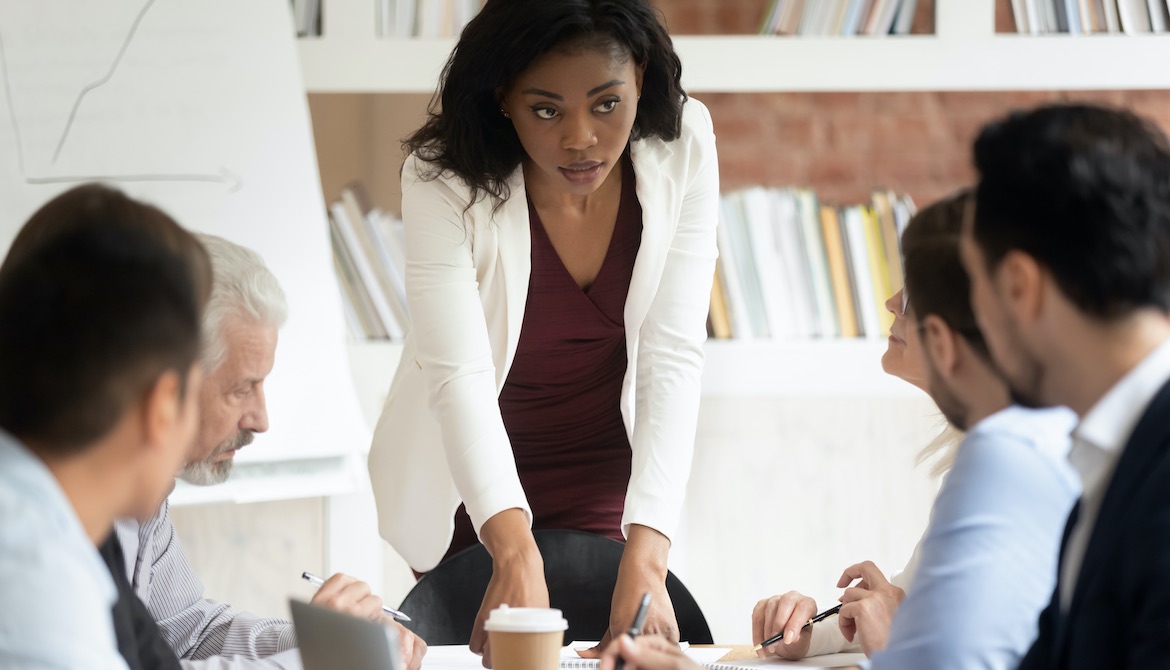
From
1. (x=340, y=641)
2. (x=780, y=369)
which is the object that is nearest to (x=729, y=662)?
(x=340, y=641)

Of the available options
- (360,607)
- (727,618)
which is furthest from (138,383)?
(727,618)

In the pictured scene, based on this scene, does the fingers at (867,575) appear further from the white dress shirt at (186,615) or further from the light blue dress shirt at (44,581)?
the light blue dress shirt at (44,581)

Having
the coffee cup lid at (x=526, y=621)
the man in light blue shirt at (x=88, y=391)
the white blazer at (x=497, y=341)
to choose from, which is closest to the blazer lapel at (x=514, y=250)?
the white blazer at (x=497, y=341)

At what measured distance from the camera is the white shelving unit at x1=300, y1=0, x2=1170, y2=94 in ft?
8.77

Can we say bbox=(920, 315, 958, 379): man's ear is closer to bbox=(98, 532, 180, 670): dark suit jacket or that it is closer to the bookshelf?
bbox=(98, 532, 180, 670): dark suit jacket

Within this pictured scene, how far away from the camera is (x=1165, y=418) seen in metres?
0.88

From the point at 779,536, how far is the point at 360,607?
1.74 m

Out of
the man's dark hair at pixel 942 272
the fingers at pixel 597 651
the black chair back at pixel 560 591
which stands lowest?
the black chair back at pixel 560 591

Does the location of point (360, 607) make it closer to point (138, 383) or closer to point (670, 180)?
point (138, 383)

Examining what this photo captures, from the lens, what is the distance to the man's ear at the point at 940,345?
1.15 meters

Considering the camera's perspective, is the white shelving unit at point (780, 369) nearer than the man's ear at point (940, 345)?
No

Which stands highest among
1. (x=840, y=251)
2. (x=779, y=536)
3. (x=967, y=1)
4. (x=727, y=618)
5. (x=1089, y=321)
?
(x=967, y=1)

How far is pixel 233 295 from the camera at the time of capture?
1510 millimetres

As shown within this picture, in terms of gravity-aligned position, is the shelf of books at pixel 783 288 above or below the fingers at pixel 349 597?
above
